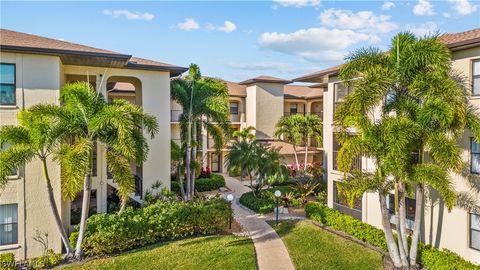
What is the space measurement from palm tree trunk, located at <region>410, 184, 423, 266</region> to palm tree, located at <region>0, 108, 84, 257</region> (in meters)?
12.1

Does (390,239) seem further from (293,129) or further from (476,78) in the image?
(293,129)

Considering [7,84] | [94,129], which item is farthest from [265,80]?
[7,84]

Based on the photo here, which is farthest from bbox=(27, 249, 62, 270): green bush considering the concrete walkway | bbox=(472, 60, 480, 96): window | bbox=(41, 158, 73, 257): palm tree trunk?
bbox=(472, 60, 480, 96): window

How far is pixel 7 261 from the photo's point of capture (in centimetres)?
1232

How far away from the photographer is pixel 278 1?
56.6 ft

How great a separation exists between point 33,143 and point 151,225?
232 inches

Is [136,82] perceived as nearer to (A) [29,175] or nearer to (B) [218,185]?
(A) [29,175]

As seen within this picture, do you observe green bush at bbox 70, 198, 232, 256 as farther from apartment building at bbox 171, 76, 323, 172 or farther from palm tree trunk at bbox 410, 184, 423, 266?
apartment building at bbox 171, 76, 323, 172

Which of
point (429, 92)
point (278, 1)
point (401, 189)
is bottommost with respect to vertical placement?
point (401, 189)

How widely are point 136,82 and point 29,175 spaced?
8.28 m

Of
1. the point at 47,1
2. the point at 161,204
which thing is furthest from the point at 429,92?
the point at 47,1

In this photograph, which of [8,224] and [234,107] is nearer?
[8,224]

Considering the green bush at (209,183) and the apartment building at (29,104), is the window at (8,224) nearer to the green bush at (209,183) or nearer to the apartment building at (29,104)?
the apartment building at (29,104)

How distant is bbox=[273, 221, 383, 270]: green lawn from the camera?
13.1 m
